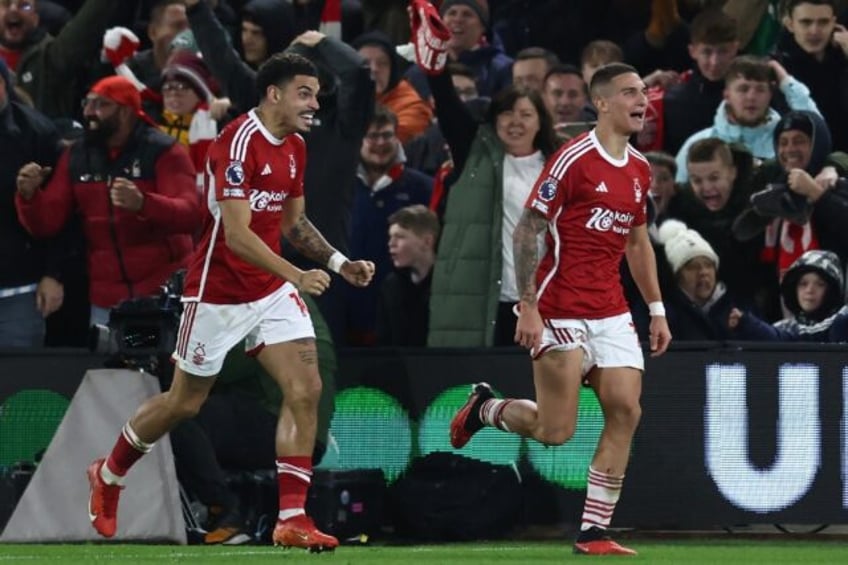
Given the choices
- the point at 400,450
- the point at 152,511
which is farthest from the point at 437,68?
the point at 152,511

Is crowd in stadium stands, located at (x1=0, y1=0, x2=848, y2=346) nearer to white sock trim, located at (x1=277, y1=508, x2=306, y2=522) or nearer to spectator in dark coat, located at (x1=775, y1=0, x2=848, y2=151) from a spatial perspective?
spectator in dark coat, located at (x1=775, y1=0, x2=848, y2=151)

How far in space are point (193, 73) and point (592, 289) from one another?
460 cm

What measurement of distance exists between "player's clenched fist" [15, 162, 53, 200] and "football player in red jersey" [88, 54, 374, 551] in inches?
88.6

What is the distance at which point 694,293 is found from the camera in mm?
12836

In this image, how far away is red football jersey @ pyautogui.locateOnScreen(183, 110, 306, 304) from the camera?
1055 centimetres

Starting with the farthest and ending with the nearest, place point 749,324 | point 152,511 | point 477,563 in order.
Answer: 1. point 749,324
2. point 152,511
3. point 477,563

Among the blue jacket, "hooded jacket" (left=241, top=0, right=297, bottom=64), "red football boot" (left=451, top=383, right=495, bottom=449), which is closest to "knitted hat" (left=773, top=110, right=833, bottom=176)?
the blue jacket

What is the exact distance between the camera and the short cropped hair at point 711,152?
43.7ft

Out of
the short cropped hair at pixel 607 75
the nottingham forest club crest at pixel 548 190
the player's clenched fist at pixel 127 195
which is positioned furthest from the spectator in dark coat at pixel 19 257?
the short cropped hair at pixel 607 75

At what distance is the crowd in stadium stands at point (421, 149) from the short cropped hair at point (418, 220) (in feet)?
0.63

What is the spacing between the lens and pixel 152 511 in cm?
1156

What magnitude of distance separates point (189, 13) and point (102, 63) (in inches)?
115

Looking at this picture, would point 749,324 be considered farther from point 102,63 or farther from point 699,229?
point 102,63


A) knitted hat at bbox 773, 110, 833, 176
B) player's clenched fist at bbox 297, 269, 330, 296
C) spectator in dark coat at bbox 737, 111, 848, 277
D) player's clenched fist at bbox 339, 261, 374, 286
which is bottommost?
player's clenched fist at bbox 297, 269, 330, 296
